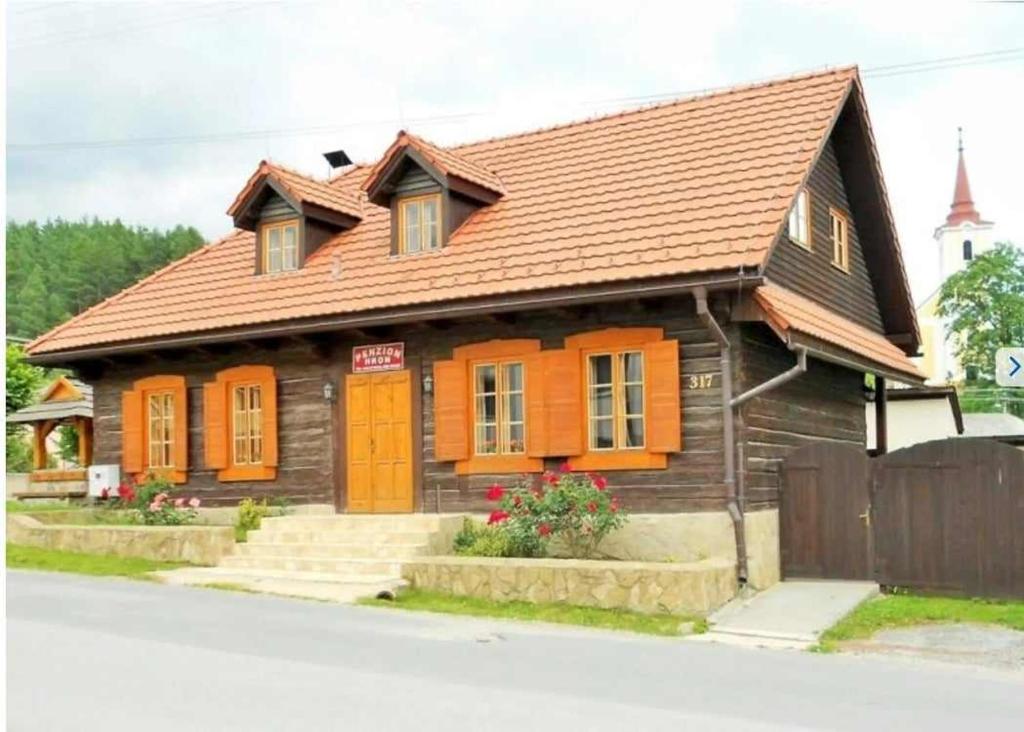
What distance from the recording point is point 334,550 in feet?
54.7

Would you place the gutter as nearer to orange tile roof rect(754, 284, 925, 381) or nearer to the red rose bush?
orange tile roof rect(754, 284, 925, 381)

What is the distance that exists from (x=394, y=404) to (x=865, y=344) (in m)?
7.55

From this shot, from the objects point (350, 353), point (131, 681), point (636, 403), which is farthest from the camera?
point (350, 353)

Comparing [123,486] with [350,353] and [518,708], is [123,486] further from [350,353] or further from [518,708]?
[518,708]

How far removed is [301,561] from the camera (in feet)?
53.9

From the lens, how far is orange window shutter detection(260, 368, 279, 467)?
19047 millimetres

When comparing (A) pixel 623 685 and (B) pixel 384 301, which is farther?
(B) pixel 384 301

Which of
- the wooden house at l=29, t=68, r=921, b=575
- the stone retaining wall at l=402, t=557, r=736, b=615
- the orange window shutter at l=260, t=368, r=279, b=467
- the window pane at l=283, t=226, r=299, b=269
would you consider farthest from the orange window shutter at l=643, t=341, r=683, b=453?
the window pane at l=283, t=226, r=299, b=269

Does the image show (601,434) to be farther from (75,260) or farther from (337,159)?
(75,260)

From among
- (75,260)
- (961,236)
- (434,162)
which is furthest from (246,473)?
(961,236)

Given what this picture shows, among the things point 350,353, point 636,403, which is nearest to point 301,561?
point 350,353

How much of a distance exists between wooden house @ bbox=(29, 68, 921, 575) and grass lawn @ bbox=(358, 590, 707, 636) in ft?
6.22

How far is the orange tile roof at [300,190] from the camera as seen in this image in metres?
20.2

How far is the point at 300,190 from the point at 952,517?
11.9 m
